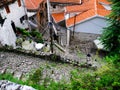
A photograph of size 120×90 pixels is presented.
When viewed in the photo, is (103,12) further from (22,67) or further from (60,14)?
(22,67)

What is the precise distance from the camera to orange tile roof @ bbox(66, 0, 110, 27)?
23.8m

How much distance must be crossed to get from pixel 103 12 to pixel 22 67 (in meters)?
12.2

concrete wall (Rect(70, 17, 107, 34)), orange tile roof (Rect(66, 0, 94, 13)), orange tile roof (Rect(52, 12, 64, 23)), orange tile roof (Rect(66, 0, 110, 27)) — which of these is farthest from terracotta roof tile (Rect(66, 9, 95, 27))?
orange tile roof (Rect(52, 12, 64, 23))

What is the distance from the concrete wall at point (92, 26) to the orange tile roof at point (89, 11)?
374 millimetres

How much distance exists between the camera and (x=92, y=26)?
23875mm

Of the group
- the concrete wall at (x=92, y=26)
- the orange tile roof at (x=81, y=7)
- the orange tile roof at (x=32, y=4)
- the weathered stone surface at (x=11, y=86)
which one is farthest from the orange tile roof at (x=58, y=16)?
the weathered stone surface at (x=11, y=86)

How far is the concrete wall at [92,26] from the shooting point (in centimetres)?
2356

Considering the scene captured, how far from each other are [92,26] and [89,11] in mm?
1560

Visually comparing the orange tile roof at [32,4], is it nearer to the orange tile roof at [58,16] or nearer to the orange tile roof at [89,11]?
the orange tile roof at [58,16]

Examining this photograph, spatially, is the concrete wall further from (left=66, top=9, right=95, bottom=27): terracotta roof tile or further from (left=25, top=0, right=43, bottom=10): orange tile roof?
(left=25, top=0, right=43, bottom=10): orange tile roof

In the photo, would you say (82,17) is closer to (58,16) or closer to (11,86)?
(58,16)

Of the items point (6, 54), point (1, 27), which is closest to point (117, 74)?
point (6, 54)

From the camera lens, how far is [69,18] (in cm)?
2569

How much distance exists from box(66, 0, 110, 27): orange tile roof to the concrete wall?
1.23 ft
